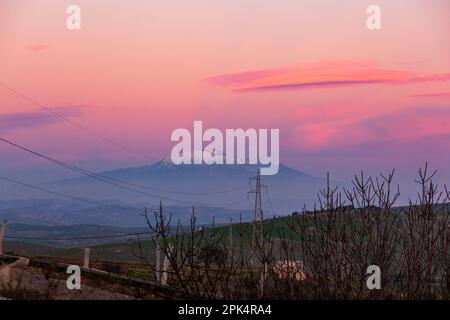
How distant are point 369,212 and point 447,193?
1446mm

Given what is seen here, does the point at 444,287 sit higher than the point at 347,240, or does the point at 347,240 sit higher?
the point at 347,240

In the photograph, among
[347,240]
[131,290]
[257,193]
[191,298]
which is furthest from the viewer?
[257,193]

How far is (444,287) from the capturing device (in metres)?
10.5

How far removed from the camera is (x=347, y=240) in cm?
1066

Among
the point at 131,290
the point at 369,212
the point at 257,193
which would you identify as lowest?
the point at 131,290

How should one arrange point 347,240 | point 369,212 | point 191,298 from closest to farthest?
point 191,298
point 347,240
point 369,212
